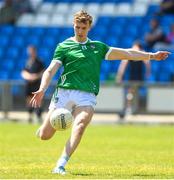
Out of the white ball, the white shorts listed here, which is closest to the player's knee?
the white ball

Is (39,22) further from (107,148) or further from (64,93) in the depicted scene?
(64,93)

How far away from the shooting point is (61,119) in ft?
37.0

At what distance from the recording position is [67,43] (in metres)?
11.8

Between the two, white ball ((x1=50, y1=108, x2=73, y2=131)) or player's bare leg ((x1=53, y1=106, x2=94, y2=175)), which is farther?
white ball ((x1=50, y1=108, x2=73, y2=131))

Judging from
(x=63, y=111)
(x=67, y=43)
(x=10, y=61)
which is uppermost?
(x=67, y=43)

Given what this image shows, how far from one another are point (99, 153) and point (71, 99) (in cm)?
418

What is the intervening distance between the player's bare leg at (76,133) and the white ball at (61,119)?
0.42 ft

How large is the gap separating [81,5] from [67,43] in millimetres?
26177

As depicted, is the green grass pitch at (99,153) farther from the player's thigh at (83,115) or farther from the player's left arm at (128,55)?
the player's left arm at (128,55)

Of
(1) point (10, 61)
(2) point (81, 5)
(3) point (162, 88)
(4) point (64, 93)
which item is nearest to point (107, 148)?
(4) point (64, 93)

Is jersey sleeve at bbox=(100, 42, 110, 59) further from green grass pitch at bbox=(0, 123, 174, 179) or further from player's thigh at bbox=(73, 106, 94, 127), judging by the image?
green grass pitch at bbox=(0, 123, 174, 179)

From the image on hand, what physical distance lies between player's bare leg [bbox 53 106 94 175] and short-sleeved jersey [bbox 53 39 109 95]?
1.09 feet

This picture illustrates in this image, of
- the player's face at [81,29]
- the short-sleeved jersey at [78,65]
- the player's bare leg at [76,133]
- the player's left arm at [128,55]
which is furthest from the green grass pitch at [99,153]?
the player's face at [81,29]

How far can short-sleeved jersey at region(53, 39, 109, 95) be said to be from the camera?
38.4 ft
